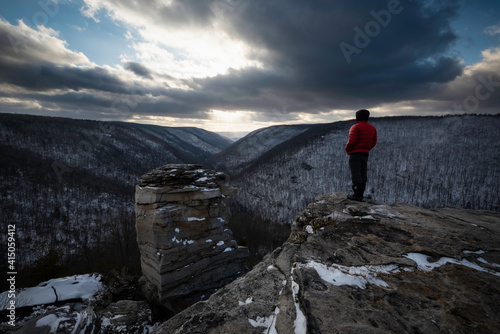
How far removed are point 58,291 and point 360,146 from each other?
773 inches

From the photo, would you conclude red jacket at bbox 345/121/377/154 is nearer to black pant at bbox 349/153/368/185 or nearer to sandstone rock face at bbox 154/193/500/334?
black pant at bbox 349/153/368/185

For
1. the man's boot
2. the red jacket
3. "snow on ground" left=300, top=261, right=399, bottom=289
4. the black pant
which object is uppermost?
the red jacket

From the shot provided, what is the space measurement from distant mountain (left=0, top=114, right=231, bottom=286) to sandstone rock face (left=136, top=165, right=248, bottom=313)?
14.8m

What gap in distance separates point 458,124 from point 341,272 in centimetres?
16324

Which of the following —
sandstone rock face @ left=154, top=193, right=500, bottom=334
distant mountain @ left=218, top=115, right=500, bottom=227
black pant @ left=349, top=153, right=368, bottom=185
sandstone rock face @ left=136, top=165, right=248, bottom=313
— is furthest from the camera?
distant mountain @ left=218, top=115, right=500, bottom=227

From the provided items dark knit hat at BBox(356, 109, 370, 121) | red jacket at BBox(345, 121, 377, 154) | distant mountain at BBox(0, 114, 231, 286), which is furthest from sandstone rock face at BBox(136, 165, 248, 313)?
distant mountain at BBox(0, 114, 231, 286)

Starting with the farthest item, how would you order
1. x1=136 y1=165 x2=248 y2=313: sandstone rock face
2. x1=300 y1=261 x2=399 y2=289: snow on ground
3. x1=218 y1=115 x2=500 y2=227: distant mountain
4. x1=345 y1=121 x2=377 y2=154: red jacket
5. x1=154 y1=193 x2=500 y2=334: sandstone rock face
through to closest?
x1=218 y1=115 x2=500 y2=227: distant mountain, x1=136 y1=165 x2=248 y2=313: sandstone rock face, x1=345 y1=121 x2=377 y2=154: red jacket, x1=300 y1=261 x2=399 y2=289: snow on ground, x1=154 y1=193 x2=500 y2=334: sandstone rock face

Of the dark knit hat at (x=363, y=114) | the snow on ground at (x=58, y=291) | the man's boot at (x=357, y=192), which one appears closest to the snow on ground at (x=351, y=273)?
the man's boot at (x=357, y=192)

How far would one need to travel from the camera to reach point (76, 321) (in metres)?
5.83

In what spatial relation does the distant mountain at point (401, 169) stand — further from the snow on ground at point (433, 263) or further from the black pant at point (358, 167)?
the snow on ground at point (433, 263)

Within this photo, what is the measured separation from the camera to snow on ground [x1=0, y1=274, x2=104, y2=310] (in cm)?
1152

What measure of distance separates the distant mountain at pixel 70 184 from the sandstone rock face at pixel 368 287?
2421cm

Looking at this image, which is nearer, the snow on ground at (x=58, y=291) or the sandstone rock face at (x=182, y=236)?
the sandstone rock face at (x=182, y=236)

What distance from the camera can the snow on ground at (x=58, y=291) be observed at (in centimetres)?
1152
